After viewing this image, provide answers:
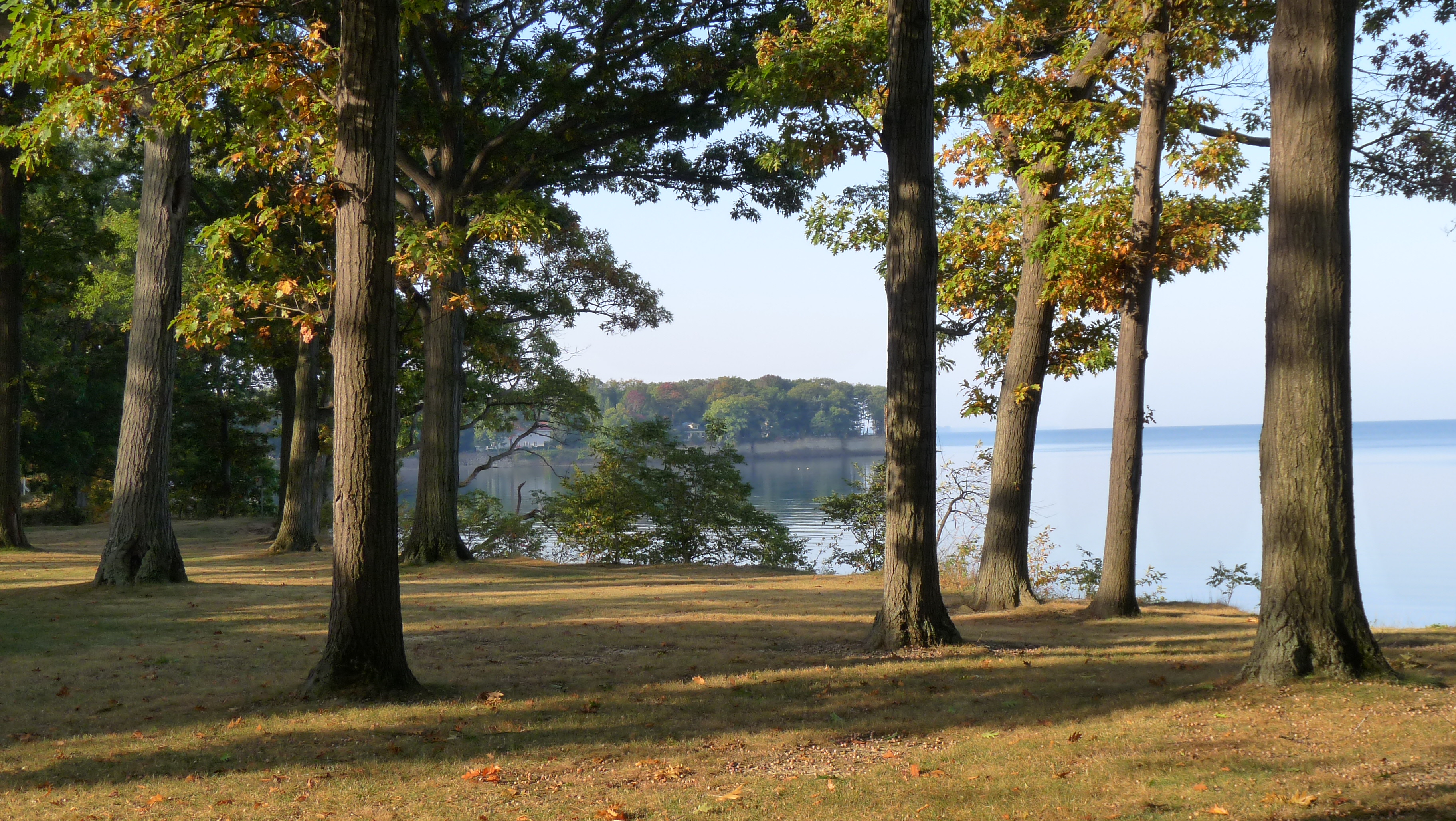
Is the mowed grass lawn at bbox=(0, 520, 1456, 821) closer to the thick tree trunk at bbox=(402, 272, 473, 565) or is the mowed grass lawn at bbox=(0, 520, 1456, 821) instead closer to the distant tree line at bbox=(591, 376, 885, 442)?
the thick tree trunk at bbox=(402, 272, 473, 565)

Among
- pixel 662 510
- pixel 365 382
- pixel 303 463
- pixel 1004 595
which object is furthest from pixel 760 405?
pixel 365 382

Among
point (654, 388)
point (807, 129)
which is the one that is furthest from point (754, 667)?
point (654, 388)

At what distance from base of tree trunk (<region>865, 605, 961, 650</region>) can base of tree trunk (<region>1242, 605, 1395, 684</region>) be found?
2618mm

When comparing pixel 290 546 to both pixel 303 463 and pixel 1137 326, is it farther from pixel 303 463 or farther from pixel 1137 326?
pixel 1137 326

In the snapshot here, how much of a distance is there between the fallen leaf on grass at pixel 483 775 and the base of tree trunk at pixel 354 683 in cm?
179

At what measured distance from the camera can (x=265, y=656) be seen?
327 inches

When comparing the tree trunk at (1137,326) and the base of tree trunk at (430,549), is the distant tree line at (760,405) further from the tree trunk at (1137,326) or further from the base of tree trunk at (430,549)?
the tree trunk at (1137,326)

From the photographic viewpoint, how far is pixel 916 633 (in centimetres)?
838

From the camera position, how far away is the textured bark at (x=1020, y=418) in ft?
39.5

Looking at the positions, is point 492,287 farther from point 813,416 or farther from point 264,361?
point 813,416

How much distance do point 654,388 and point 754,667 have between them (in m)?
48.8

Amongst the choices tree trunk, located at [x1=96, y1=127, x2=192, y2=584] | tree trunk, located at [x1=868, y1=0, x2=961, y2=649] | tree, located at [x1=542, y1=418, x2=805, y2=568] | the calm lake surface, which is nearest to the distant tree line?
the calm lake surface

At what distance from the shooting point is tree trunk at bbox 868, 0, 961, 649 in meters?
8.47

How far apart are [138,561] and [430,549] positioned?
4.65 m
